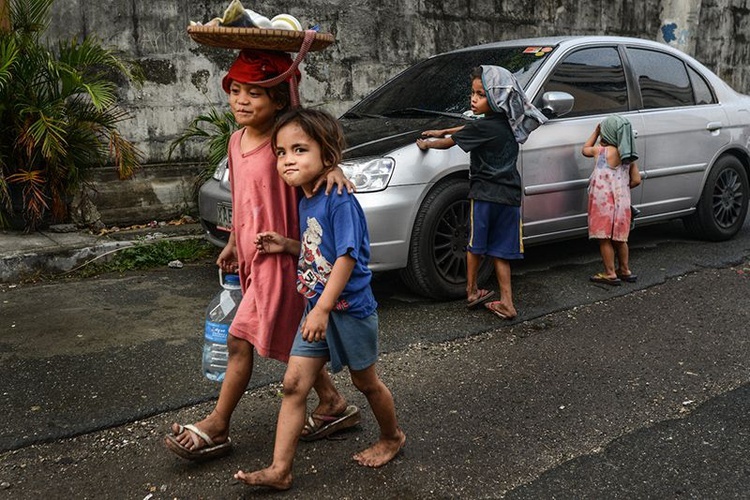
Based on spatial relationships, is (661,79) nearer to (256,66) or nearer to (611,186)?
(611,186)

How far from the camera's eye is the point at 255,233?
9.85 feet

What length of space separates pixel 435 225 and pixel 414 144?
53 centimetres

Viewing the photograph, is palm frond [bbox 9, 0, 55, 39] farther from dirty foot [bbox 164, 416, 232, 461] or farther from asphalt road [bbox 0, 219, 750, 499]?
dirty foot [bbox 164, 416, 232, 461]

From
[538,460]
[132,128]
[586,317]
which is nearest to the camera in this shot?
[538,460]

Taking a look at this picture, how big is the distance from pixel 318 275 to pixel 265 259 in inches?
9.4

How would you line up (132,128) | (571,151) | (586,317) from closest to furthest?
1. (586,317)
2. (571,151)
3. (132,128)

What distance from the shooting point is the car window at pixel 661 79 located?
6.32 m

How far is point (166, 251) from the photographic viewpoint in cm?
637

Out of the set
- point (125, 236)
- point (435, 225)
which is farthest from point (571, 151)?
point (125, 236)

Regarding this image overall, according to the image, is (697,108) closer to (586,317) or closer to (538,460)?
(586,317)

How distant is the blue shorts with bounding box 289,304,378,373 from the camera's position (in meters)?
2.91

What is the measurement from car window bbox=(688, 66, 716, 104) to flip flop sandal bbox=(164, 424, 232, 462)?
5229mm

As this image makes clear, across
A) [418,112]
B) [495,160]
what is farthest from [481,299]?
[418,112]

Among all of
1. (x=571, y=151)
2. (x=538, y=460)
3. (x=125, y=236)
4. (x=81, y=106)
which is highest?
(x=81, y=106)
